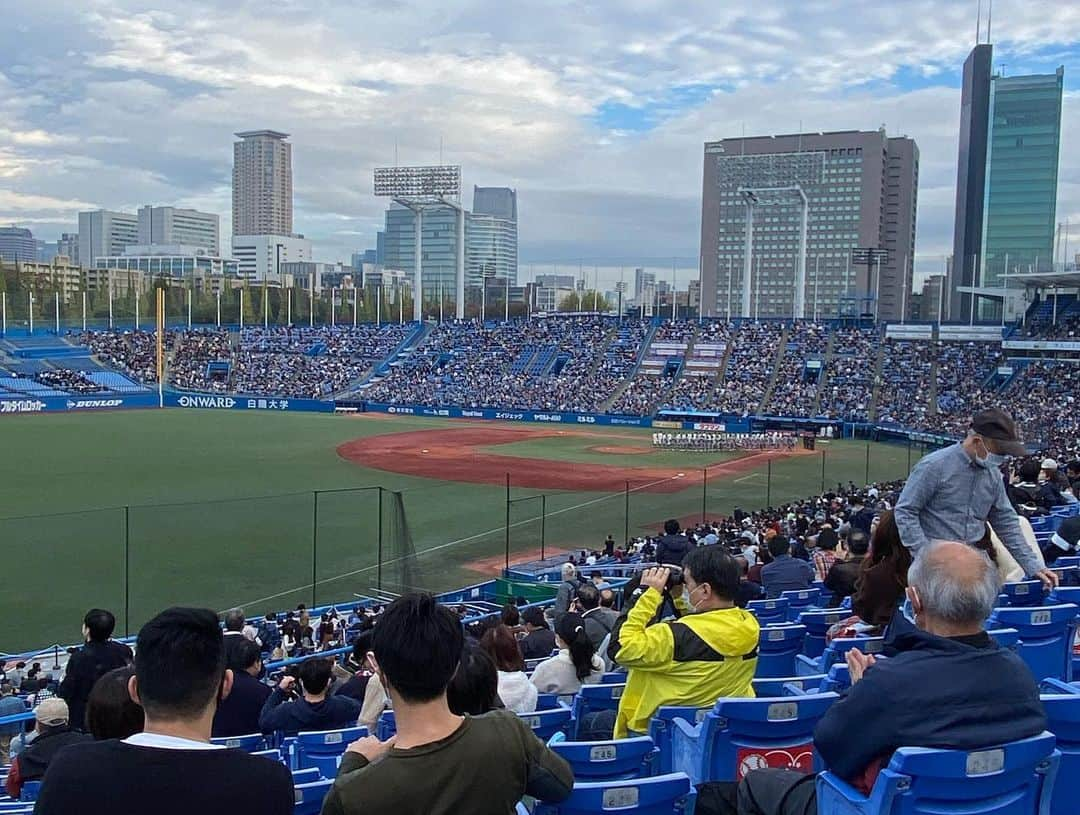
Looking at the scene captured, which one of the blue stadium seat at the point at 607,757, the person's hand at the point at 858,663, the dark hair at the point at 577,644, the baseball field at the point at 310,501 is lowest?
the baseball field at the point at 310,501

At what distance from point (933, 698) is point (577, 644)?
10.5 feet

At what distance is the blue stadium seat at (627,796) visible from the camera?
337 cm

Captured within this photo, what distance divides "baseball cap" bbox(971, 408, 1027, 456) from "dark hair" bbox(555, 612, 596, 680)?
2.83 metres

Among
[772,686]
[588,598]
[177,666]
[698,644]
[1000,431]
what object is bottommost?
[588,598]

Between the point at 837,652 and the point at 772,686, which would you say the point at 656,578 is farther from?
the point at 837,652

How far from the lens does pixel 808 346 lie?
65.3 metres

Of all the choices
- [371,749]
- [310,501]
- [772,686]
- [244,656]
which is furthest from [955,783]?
[310,501]

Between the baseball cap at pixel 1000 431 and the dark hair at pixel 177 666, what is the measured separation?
4.87 m

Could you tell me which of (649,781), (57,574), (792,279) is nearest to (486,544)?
(57,574)

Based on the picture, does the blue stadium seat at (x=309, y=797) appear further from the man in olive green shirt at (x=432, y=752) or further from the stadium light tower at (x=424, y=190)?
the stadium light tower at (x=424, y=190)

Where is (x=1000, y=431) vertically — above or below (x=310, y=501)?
above

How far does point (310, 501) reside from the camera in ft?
94.3

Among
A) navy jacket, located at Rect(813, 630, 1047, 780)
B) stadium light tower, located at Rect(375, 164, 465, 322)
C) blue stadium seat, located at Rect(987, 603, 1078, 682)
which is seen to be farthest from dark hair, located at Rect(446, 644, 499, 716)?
stadium light tower, located at Rect(375, 164, 465, 322)

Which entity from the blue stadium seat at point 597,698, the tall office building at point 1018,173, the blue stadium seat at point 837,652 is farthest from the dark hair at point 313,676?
the tall office building at point 1018,173
